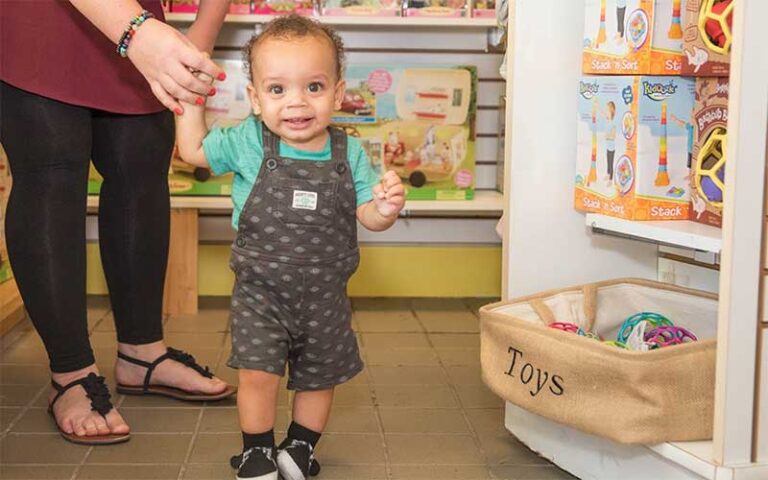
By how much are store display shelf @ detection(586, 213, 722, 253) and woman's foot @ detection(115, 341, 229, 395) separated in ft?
3.12

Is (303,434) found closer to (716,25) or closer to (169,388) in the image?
(169,388)

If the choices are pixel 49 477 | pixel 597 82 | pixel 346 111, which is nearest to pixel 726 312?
pixel 597 82

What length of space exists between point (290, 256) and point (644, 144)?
2.20 ft

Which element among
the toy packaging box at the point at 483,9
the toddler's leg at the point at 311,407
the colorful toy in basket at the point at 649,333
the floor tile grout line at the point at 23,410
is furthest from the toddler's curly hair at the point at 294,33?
the toy packaging box at the point at 483,9

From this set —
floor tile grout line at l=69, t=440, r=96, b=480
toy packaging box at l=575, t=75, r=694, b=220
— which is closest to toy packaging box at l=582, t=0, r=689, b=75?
toy packaging box at l=575, t=75, r=694, b=220

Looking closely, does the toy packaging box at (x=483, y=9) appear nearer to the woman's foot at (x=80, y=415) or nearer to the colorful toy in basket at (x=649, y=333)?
the colorful toy in basket at (x=649, y=333)

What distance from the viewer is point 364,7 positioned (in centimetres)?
328

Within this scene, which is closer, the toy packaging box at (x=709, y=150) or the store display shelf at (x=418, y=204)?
the toy packaging box at (x=709, y=150)

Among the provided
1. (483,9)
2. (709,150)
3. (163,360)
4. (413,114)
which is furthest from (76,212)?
(483,9)

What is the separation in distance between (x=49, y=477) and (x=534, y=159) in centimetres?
111

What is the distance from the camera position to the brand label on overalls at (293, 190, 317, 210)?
5.81ft

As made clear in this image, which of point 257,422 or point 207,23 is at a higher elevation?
point 207,23

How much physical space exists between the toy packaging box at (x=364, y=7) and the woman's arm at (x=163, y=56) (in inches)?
58.5

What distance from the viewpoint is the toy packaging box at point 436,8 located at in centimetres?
329
